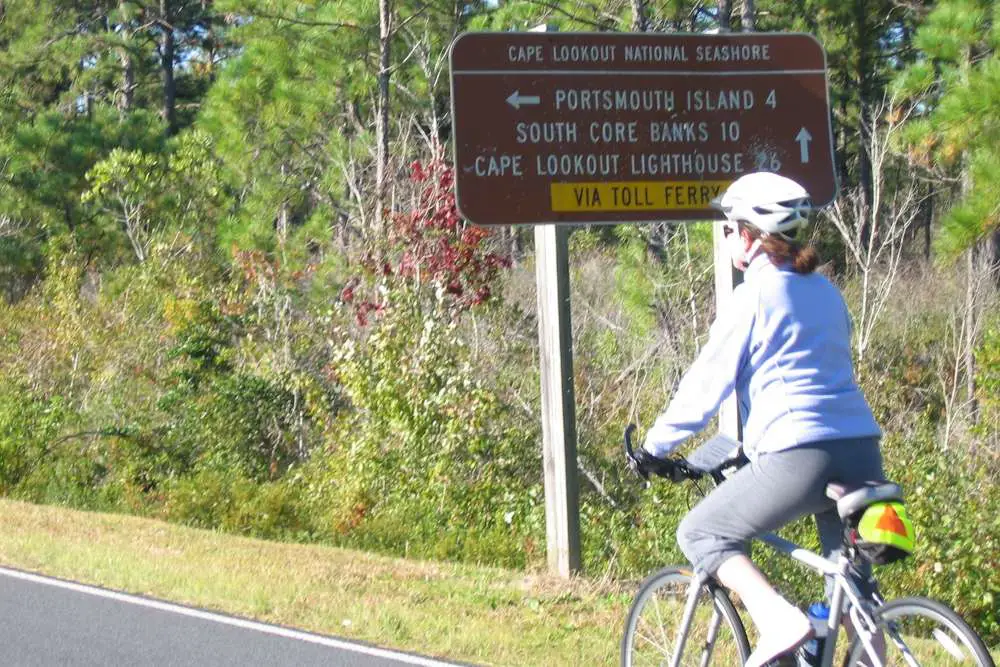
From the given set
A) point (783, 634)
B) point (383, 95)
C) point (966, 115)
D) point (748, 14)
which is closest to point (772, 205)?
point (783, 634)

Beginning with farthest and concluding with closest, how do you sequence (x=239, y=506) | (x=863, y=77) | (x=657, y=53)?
(x=863, y=77)
(x=239, y=506)
(x=657, y=53)

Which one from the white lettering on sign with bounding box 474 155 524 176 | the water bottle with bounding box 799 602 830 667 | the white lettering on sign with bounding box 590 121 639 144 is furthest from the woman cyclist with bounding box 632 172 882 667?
the white lettering on sign with bounding box 590 121 639 144

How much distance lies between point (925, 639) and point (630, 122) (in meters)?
4.79

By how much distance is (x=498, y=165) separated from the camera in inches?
343

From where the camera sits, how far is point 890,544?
438 centimetres

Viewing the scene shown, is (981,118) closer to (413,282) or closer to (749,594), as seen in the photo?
(413,282)

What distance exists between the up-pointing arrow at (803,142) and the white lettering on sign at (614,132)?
1.02 m

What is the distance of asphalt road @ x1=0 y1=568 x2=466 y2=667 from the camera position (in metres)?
7.05

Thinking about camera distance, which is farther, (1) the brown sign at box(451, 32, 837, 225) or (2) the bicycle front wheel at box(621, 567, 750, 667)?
(1) the brown sign at box(451, 32, 837, 225)

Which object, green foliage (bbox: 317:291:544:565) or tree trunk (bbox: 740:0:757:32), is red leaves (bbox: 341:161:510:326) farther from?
tree trunk (bbox: 740:0:757:32)

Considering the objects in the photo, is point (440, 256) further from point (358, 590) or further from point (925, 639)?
point (925, 639)

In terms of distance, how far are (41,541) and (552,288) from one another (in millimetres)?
4428

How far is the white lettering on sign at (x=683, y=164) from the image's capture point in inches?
352

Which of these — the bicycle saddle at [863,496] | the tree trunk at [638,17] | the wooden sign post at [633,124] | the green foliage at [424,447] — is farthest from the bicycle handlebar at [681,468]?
the tree trunk at [638,17]
